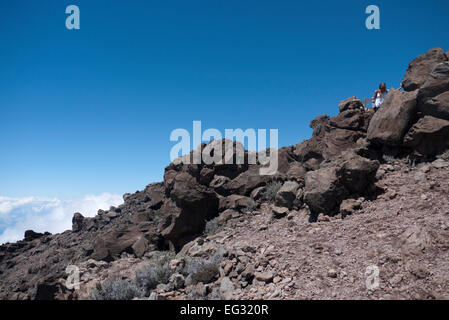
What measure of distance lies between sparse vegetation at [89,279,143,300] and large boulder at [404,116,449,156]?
35.8 ft

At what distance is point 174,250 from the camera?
11.9m

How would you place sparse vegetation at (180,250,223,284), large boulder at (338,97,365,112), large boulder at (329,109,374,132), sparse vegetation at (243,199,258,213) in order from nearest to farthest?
sparse vegetation at (180,250,223,284) → sparse vegetation at (243,199,258,213) → large boulder at (329,109,374,132) → large boulder at (338,97,365,112)

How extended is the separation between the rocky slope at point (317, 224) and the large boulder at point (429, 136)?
0.13ft

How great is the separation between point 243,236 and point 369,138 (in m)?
7.00

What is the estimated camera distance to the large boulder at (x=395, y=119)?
982 centimetres

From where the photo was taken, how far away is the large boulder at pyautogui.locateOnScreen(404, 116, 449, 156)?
8.88 m

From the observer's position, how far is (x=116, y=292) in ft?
23.1

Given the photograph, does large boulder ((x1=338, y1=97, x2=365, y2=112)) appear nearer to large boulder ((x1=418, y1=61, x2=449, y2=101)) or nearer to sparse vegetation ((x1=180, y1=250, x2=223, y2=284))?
large boulder ((x1=418, y1=61, x2=449, y2=101))

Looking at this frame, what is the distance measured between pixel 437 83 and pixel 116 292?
13.1 metres

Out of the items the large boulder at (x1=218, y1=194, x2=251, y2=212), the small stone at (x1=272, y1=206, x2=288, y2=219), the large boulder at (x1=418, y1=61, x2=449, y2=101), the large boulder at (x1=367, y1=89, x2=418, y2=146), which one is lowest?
the small stone at (x1=272, y1=206, x2=288, y2=219)

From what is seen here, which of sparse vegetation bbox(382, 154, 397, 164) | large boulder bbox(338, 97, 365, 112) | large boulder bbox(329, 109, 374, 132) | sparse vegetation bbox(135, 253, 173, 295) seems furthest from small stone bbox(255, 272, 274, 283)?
large boulder bbox(338, 97, 365, 112)

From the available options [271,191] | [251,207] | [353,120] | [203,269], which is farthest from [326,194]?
[353,120]
